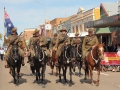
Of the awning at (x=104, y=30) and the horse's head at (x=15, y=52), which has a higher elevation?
the awning at (x=104, y=30)

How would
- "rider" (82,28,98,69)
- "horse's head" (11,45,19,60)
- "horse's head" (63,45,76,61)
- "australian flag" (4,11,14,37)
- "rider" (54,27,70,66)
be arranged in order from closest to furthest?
"horse's head" (63,45,76,61)
"horse's head" (11,45,19,60)
"rider" (54,27,70,66)
"rider" (82,28,98,69)
"australian flag" (4,11,14,37)

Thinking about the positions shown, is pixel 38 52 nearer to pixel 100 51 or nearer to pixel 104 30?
pixel 100 51

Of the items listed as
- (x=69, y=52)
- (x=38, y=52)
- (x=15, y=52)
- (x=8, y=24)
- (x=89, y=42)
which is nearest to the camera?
(x=69, y=52)

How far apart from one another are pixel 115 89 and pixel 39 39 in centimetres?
431

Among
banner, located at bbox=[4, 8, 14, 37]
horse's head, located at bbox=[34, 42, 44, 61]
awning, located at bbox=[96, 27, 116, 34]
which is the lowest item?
horse's head, located at bbox=[34, 42, 44, 61]

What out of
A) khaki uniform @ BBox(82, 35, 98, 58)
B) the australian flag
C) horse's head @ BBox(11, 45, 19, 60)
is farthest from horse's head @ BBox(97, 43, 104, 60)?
the australian flag

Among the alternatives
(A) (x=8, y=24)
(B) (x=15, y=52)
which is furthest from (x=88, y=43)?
(A) (x=8, y=24)

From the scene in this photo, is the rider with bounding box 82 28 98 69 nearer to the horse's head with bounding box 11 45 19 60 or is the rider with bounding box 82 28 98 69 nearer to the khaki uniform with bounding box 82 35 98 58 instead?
the khaki uniform with bounding box 82 35 98 58

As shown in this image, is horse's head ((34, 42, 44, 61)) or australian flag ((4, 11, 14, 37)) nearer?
horse's head ((34, 42, 44, 61))

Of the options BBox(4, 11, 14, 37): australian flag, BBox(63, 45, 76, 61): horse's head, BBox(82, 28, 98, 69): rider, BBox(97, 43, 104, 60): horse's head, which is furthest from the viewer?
Result: BBox(4, 11, 14, 37): australian flag

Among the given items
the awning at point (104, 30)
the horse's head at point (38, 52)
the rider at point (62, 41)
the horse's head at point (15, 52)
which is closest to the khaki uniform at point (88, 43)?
the rider at point (62, 41)

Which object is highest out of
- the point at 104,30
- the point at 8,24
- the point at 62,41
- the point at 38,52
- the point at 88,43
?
the point at 8,24

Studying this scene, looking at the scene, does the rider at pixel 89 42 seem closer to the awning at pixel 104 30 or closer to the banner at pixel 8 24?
the banner at pixel 8 24

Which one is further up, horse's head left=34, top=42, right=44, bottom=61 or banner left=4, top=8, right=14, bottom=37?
banner left=4, top=8, right=14, bottom=37
